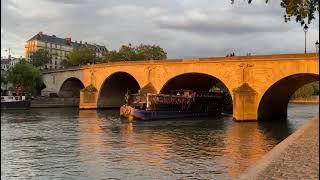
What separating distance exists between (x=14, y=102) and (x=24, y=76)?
15937 mm

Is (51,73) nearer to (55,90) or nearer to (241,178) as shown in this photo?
(55,90)

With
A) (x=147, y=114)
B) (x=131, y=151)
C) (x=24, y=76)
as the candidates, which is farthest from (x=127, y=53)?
(x=131, y=151)

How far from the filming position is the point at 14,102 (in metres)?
74.0

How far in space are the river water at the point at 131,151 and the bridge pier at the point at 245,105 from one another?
5641 mm

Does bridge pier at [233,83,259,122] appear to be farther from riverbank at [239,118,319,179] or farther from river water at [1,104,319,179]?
riverbank at [239,118,319,179]

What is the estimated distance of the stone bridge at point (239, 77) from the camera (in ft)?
154

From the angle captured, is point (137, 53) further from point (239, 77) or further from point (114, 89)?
A: point (239, 77)

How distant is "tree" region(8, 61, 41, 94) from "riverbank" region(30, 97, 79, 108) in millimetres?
8822

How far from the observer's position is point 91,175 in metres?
19.5

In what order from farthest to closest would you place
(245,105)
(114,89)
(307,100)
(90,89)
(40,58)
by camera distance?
(40,58)
(307,100)
(114,89)
(90,89)
(245,105)

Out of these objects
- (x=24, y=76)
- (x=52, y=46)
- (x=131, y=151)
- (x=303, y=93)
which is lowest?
(x=131, y=151)

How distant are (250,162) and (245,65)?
91.1ft

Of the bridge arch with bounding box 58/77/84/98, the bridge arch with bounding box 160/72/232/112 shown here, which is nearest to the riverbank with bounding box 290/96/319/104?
the bridge arch with bounding box 160/72/232/112

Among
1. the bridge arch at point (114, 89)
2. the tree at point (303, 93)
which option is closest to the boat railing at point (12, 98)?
the bridge arch at point (114, 89)
